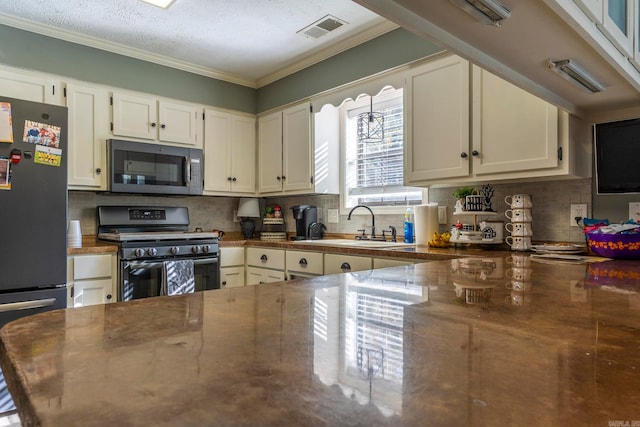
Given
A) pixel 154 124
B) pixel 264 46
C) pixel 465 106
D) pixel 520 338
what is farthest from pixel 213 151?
pixel 520 338

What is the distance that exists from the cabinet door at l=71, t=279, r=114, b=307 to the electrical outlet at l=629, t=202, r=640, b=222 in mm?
3133

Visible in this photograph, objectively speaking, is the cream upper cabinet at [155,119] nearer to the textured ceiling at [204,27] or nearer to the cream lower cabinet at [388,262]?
the textured ceiling at [204,27]

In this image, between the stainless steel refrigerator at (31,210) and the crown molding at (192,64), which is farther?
the crown molding at (192,64)

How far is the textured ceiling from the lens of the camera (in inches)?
107

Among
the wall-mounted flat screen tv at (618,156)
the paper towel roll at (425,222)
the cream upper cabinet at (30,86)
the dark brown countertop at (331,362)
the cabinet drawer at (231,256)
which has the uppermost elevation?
the cream upper cabinet at (30,86)

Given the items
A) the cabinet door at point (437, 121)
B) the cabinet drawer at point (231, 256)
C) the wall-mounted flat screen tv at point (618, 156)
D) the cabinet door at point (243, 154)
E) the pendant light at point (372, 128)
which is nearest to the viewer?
the wall-mounted flat screen tv at point (618, 156)

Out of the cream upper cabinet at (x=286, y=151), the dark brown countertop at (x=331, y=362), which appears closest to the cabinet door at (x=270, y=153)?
the cream upper cabinet at (x=286, y=151)

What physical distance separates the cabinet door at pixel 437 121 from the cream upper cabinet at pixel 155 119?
195 centimetres

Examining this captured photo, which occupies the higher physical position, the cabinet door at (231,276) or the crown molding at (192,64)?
the crown molding at (192,64)

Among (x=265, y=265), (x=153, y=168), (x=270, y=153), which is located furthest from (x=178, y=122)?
(x=265, y=265)

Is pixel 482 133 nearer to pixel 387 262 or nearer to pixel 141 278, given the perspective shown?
pixel 387 262

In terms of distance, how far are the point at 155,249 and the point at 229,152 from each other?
4.21ft

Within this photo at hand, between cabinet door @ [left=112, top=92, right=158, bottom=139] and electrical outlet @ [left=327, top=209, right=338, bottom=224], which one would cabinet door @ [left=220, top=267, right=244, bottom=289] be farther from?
cabinet door @ [left=112, top=92, right=158, bottom=139]

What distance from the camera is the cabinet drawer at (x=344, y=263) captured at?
2479 mm
